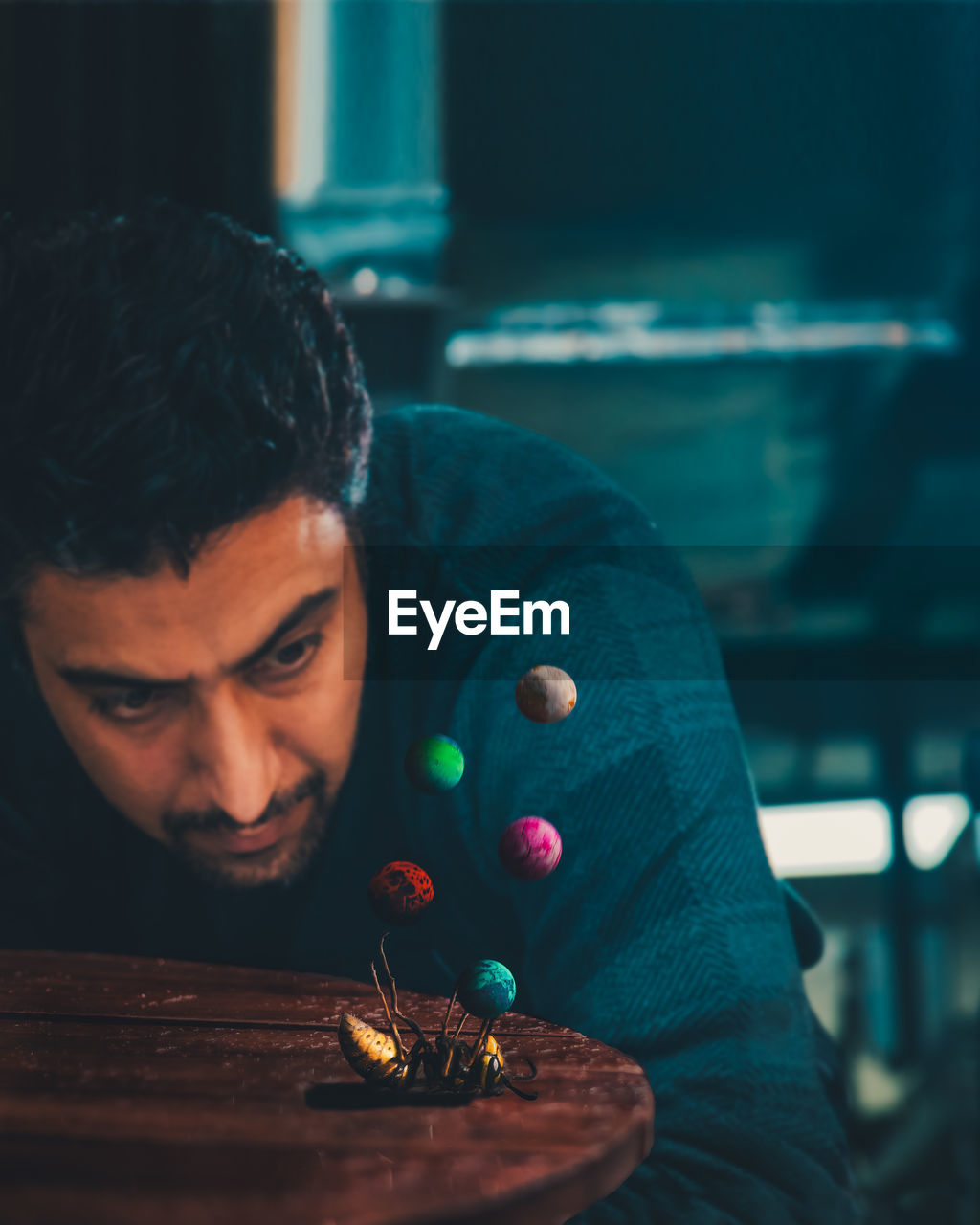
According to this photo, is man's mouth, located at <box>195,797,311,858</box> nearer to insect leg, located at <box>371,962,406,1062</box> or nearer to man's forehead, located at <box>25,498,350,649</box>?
man's forehead, located at <box>25,498,350,649</box>

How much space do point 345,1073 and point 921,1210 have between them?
4.87ft

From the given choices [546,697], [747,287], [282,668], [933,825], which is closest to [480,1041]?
[546,697]

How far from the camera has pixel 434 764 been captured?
1464mm

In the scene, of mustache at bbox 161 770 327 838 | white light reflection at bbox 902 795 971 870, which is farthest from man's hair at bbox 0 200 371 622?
white light reflection at bbox 902 795 971 870

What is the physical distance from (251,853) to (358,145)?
1.10 m

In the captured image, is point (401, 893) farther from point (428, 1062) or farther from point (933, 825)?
point (933, 825)

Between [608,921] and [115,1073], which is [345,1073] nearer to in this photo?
[115,1073]

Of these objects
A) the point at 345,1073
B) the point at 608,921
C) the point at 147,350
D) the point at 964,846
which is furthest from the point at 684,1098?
the point at 147,350

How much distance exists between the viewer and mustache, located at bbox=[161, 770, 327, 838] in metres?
1.49

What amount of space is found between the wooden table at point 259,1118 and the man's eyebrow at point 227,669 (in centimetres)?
43

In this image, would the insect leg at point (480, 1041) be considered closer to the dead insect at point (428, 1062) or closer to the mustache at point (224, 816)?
the dead insect at point (428, 1062)

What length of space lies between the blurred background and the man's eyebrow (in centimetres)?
37

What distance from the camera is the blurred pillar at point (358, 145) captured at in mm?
1589

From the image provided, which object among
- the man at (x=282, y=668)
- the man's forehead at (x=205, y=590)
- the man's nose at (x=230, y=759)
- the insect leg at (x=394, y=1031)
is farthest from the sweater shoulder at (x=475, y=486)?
the insect leg at (x=394, y=1031)
